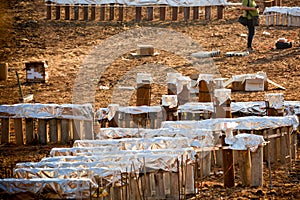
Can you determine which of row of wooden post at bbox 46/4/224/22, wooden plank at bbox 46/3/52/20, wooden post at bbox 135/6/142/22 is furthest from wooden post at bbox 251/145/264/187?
wooden plank at bbox 46/3/52/20

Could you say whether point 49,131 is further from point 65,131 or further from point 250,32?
point 250,32

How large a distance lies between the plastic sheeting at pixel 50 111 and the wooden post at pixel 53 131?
0.14 meters

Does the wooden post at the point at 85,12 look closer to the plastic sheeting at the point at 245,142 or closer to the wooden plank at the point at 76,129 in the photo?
the wooden plank at the point at 76,129

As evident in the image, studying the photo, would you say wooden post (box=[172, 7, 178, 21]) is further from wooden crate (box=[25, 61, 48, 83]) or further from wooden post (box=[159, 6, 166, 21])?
wooden crate (box=[25, 61, 48, 83])

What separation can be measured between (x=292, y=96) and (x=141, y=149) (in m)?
7.36

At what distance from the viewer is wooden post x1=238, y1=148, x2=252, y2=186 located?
12490 millimetres

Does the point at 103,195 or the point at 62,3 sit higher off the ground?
the point at 62,3

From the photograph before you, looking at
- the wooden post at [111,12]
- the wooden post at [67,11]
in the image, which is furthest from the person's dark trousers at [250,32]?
the wooden post at [67,11]

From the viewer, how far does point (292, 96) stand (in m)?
19.5

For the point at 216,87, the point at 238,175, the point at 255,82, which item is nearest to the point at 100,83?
the point at 255,82

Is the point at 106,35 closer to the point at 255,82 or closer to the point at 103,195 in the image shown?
the point at 255,82

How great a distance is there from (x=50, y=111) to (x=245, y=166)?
399 cm

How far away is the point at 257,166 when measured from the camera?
12.5 meters

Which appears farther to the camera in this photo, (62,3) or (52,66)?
(62,3)
